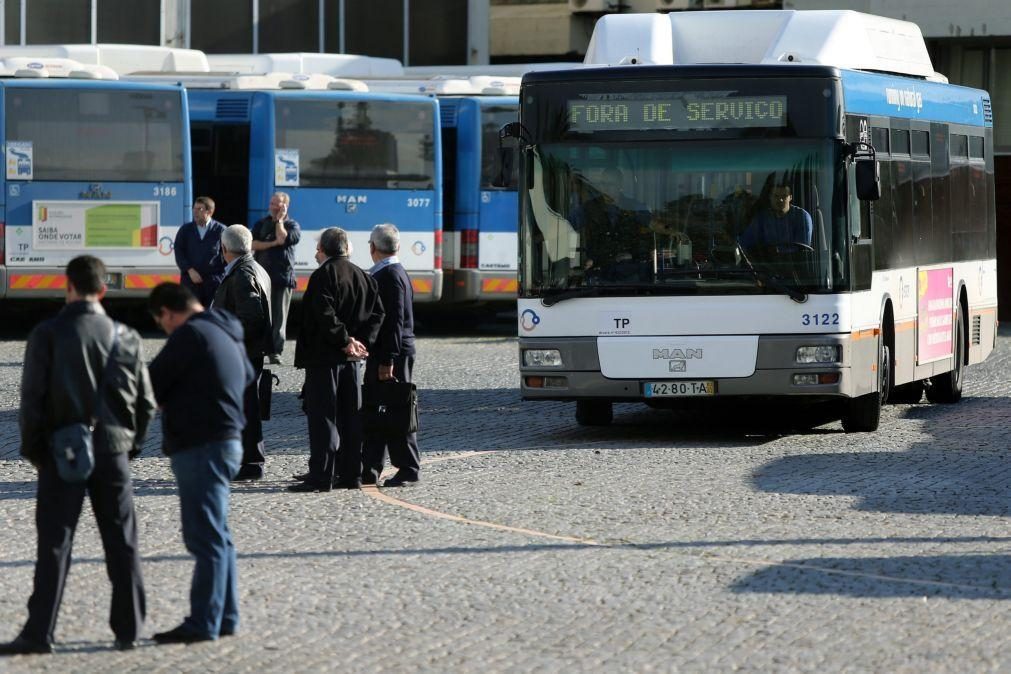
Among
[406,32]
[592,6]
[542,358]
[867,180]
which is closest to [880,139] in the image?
[867,180]

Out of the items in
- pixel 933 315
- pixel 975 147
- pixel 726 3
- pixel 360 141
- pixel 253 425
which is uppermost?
pixel 726 3

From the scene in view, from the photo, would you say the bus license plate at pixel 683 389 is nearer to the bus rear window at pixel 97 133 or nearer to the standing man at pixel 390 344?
the standing man at pixel 390 344

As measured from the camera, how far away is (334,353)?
11609 mm

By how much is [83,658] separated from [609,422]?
30.5 feet

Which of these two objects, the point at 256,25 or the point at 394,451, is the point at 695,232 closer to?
A: the point at 394,451

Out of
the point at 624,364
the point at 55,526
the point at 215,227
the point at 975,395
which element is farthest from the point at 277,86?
the point at 55,526

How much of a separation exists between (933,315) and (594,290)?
432cm

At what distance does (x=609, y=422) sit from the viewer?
16.1 meters

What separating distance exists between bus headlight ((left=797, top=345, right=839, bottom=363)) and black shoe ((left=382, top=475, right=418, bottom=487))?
3.39m

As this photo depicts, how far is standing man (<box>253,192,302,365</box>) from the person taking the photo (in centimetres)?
1956

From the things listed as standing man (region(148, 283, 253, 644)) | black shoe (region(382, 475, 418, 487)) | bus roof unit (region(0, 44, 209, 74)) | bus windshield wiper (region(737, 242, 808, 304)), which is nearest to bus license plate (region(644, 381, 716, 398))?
bus windshield wiper (region(737, 242, 808, 304))

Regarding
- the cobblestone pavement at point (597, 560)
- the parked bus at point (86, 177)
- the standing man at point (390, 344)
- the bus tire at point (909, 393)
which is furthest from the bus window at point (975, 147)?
the parked bus at point (86, 177)

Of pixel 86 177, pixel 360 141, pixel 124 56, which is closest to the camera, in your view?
pixel 86 177

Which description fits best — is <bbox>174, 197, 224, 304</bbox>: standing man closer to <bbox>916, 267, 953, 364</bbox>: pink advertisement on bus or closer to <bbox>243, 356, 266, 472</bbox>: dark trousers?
<bbox>243, 356, 266, 472</bbox>: dark trousers
